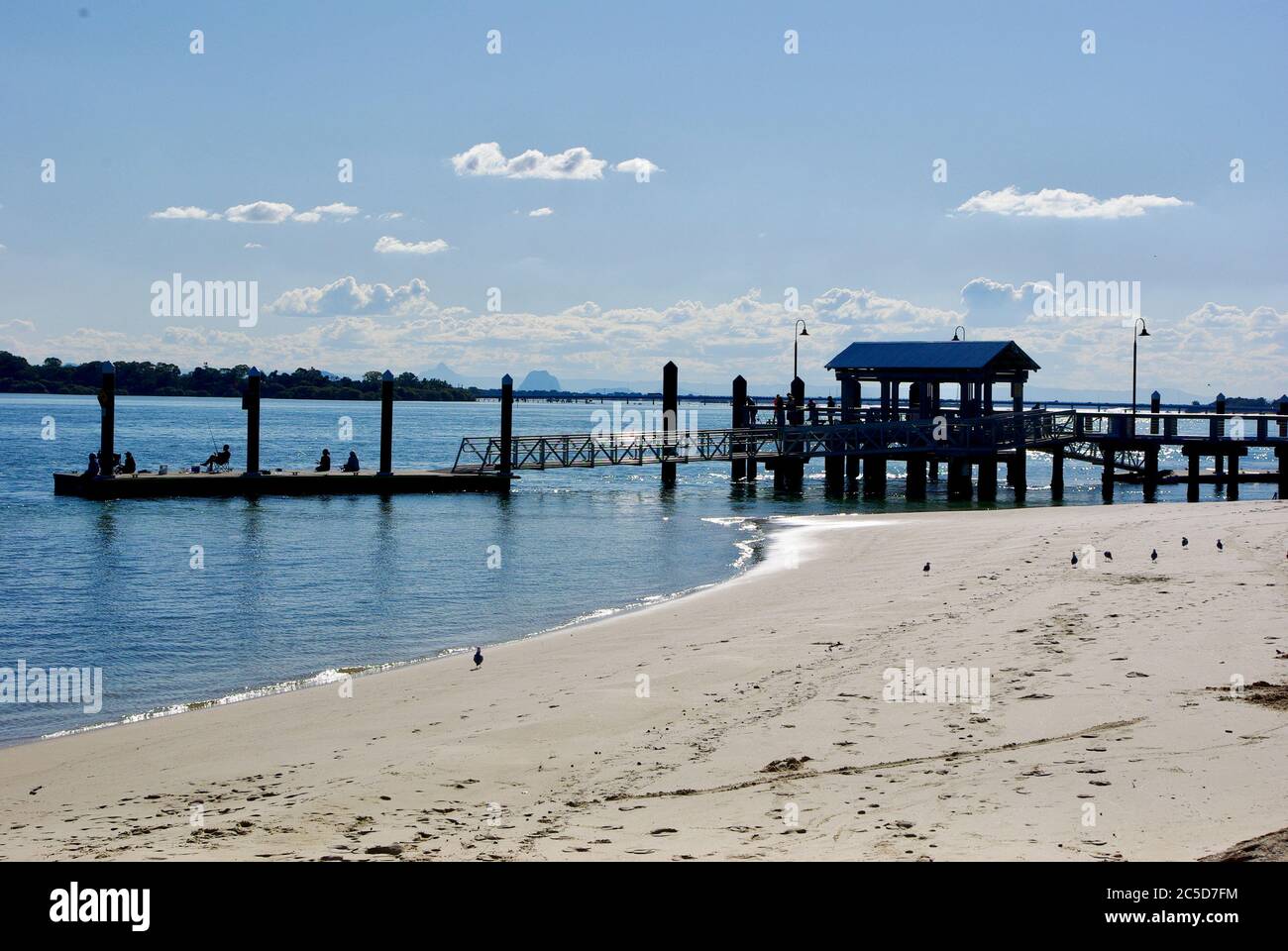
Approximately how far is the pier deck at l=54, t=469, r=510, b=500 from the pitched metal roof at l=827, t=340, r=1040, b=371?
15.6m

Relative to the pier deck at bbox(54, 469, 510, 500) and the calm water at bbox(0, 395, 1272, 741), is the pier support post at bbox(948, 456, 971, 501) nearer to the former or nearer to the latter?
the calm water at bbox(0, 395, 1272, 741)

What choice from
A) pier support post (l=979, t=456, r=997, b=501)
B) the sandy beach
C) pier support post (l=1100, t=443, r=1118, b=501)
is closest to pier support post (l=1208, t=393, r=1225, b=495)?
pier support post (l=1100, t=443, r=1118, b=501)

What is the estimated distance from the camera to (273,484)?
4216 centimetres

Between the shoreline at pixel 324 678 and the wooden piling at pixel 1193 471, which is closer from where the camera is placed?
the shoreline at pixel 324 678

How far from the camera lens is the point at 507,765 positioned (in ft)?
→ 30.8

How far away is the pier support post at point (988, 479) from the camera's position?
150ft

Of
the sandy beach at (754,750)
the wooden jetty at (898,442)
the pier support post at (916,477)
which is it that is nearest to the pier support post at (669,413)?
the wooden jetty at (898,442)

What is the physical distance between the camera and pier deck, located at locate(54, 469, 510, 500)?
133 ft

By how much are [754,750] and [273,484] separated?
35.8 metres

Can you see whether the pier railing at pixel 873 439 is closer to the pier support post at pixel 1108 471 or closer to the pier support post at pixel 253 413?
the pier support post at pixel 1108 471

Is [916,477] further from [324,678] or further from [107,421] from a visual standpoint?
[324,678]

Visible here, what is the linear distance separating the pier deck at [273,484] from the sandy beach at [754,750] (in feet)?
92.0

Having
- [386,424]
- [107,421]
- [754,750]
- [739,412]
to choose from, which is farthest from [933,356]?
[754,750]
